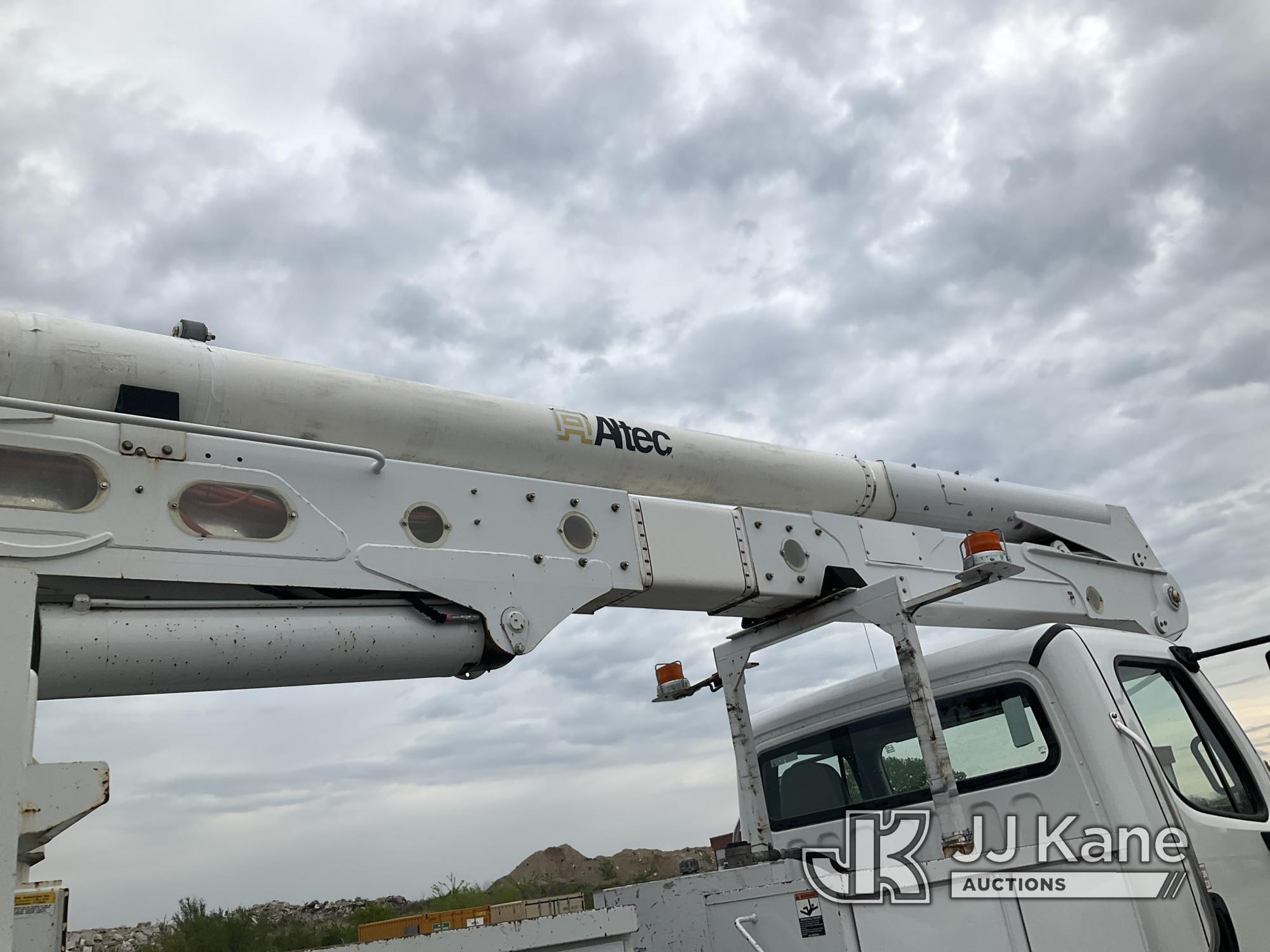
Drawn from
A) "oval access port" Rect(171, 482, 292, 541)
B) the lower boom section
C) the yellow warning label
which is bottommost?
the yellow warning label

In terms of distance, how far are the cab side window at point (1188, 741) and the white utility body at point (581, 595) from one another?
0.06ft

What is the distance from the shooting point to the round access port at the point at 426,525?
157 inches

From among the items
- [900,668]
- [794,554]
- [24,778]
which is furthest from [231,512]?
[900,668]

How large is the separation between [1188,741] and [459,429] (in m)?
3.80

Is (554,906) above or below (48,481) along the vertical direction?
below

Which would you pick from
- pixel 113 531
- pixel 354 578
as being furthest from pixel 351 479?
pixel 113 531

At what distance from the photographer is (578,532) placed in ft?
14.7

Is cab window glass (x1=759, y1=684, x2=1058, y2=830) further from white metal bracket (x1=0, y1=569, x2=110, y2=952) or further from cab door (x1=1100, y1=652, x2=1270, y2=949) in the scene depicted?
white metal bracket (x1=0, y1=569, x2=110, y2=952)

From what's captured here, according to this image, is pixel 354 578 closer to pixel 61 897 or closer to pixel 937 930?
pixel 61 897

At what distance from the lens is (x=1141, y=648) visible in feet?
16.8

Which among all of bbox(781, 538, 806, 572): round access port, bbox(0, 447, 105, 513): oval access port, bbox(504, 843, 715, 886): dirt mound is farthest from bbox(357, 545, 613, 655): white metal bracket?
bbox(504, 843, 715, 886): dirt mound

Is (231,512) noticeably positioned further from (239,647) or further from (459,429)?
(459,429)

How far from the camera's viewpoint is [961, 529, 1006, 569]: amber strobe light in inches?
182

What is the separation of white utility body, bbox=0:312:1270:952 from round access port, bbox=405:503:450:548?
1 centimetres
